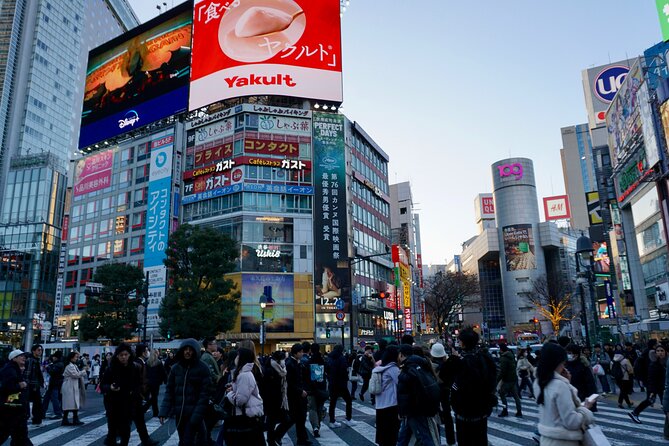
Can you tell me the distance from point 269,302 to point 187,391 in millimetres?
39094

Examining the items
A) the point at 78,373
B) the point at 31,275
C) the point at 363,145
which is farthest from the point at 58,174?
the point at 78,373

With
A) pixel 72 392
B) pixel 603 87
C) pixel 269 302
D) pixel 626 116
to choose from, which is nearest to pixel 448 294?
pixel 269 302

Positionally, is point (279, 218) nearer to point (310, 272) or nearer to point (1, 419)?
point (310, 272)

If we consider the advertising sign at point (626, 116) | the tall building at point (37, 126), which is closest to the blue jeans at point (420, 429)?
the advertising sign at point (626, 116)

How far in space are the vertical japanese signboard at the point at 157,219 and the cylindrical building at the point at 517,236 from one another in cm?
8072

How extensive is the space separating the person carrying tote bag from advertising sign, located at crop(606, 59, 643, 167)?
45928 mm

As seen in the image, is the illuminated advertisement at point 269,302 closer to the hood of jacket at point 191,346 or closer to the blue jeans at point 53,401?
the blue jeans at point 53,401

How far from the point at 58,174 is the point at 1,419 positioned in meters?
80.2

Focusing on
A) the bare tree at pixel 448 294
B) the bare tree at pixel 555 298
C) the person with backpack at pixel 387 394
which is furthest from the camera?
the bare tree at pixel 555 298

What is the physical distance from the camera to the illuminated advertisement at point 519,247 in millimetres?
110875

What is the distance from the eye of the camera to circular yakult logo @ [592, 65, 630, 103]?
76.5 metres

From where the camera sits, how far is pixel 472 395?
5.73 metres

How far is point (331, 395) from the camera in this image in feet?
38.1

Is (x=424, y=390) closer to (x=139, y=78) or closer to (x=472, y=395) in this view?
(x=472, y=395)
